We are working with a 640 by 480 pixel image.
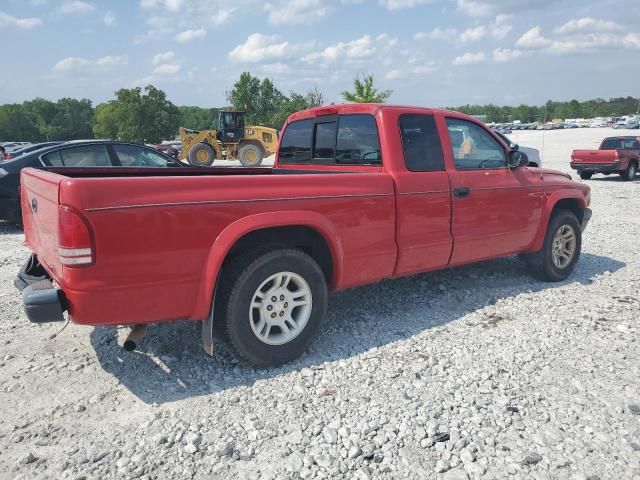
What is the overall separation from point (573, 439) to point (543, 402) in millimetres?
384

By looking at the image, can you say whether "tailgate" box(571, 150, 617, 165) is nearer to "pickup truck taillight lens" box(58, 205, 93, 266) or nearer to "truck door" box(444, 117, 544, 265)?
"truck door" box(444, 117, 544, 265)

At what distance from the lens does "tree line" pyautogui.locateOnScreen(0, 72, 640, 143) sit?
58.8m

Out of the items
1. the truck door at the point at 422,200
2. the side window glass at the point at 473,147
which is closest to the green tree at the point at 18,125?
the side window glass at the point at 473,147

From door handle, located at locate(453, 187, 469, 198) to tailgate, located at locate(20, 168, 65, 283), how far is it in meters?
3.17

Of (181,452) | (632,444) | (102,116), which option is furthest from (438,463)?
(102,116)

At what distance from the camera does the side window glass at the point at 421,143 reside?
4207 mm

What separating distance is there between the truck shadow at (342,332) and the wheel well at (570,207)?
73 centimetres

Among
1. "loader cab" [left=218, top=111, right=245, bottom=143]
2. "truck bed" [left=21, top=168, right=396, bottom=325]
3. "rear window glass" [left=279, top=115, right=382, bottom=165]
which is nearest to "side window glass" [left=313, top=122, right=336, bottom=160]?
"rear window glass" [left=279, top=115, right=382, bottom=165]

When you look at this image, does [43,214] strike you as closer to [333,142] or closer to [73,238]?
[73,238]

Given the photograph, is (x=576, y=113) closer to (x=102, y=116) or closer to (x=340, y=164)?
(x=102, y=116)

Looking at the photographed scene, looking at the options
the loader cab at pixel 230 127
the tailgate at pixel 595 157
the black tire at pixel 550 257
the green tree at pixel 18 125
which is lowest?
the black tire at pixel 550 257

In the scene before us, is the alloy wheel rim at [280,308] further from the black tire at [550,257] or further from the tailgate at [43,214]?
the black tire at [550,257]

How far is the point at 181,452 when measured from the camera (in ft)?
8.65

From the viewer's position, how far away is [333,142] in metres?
4.65
